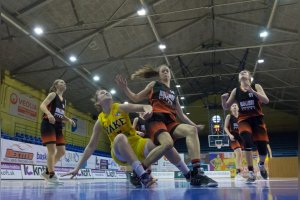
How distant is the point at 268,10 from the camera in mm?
14219

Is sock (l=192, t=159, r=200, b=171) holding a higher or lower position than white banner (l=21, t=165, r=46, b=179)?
higher

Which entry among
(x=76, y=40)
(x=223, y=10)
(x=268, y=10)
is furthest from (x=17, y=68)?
(x=268, y=10)

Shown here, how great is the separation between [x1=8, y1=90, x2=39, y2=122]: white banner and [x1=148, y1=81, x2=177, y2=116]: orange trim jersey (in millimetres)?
15036

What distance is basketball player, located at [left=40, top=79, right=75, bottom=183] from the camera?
17.7 feet

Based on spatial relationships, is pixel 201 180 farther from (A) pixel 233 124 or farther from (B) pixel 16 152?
(B) pixel 16 152

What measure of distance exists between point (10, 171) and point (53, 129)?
515 cm

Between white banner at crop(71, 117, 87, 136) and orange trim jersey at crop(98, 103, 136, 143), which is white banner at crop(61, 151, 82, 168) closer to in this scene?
orange trim jersey at crop(98, 103, 136, 143)

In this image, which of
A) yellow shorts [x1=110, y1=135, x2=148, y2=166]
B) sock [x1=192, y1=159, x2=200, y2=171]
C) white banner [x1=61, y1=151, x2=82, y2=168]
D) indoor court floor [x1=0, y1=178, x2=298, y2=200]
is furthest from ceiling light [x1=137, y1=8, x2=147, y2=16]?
indoor court floor [x1=0, y1=178, x2=298, y2=200]

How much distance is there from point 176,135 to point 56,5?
9.97m

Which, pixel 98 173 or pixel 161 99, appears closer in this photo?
pixel 161 99

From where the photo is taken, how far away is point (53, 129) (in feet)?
18.3

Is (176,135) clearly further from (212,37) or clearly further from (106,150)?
(106,150)

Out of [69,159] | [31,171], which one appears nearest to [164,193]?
[31,171]

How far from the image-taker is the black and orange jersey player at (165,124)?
352 cm
